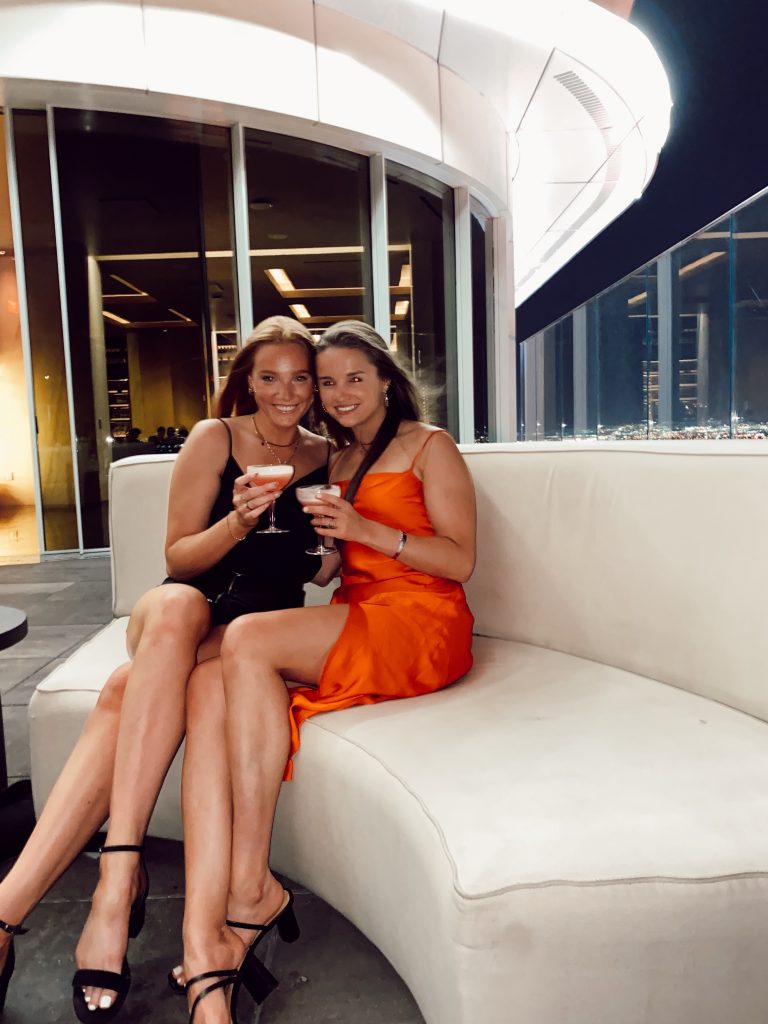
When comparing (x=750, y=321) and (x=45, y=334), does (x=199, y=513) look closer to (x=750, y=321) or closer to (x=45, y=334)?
(x=750, y=321)

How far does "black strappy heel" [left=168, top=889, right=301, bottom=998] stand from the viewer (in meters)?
1.37

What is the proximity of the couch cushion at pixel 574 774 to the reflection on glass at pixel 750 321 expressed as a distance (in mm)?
4765

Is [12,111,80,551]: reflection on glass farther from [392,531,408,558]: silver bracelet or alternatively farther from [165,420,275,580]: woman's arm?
[392,531,408,558]: silver bracelet

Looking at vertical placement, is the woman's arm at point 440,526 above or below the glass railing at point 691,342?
below

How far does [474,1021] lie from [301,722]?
0.65 meters

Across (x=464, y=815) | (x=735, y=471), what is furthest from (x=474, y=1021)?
(x=735, y=471)

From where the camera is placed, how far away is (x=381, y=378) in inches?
79.7

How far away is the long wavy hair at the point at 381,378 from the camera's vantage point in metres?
1.96

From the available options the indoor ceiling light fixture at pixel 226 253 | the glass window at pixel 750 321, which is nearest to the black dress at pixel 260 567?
the glass window at pixel 750 321

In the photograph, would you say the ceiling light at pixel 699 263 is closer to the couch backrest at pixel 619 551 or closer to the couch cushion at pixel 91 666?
the couch backrest at pixel 619 551

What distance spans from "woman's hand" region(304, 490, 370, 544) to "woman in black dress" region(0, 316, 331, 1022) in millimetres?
108

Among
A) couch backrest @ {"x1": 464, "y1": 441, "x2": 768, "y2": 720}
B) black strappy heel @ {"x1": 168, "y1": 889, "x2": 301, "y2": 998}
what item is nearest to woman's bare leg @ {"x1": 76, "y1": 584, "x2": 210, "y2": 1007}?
black strappy heel @ {"x1": 168, "y1": 889, "x2": 301, "y2": 998}

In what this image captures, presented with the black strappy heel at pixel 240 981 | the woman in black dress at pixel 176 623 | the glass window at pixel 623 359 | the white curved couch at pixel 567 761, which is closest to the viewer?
the white curved couch at pixel 567 761

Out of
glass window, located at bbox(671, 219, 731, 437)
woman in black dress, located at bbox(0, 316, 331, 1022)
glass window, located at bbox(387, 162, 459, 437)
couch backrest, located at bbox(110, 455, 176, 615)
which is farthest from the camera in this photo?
glass window, located at bbox(387, 162, 459, 437)
